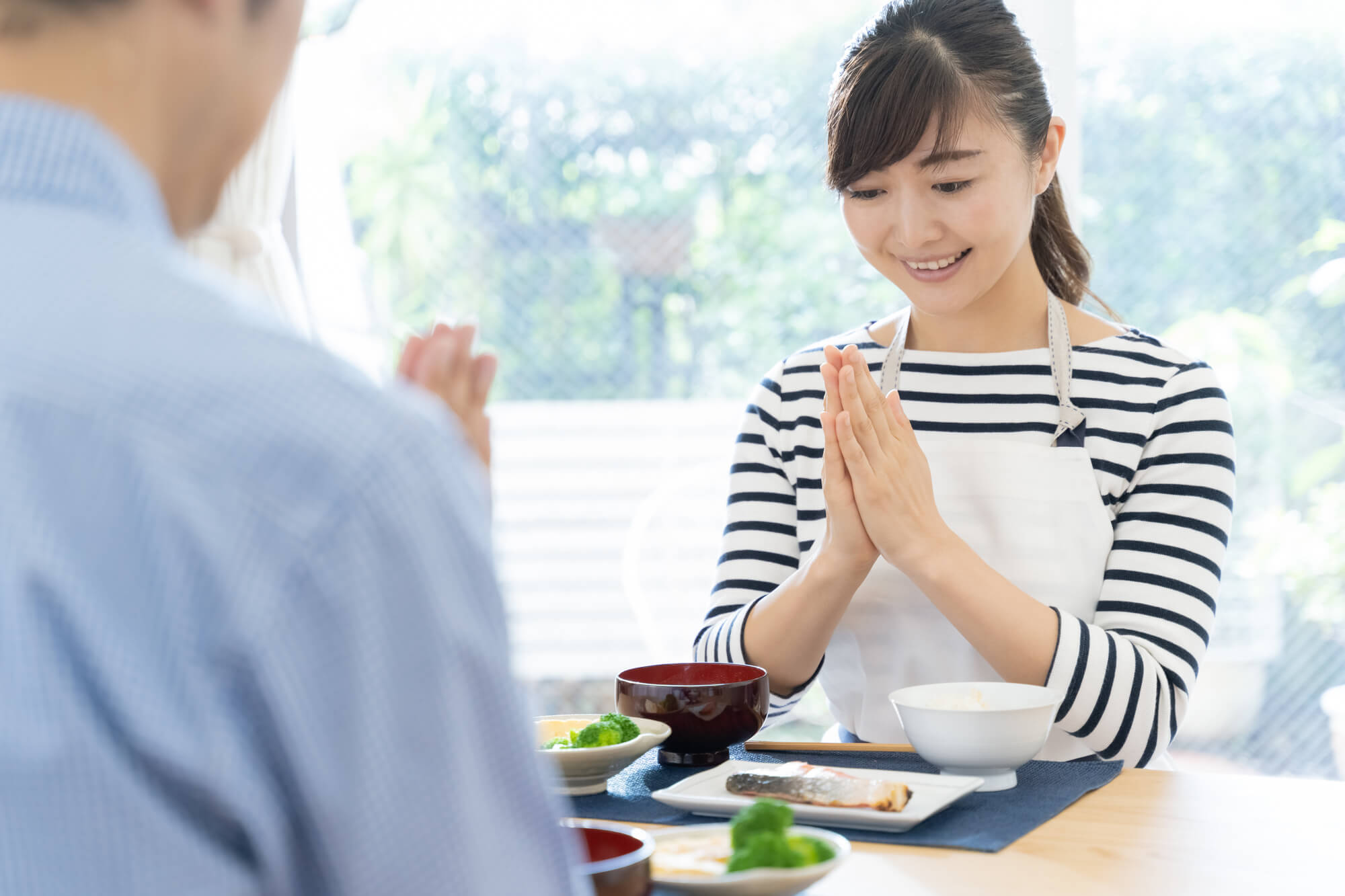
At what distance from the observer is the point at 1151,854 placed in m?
0.91

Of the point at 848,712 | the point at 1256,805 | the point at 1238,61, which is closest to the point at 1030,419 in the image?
the point at 848,712

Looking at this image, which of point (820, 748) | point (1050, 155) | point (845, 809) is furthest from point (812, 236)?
point (845, 809)

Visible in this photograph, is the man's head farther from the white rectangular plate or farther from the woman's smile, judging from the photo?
the woman's smile

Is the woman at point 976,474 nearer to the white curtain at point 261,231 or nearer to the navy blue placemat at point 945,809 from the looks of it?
the navy blue placemat at point 945,809

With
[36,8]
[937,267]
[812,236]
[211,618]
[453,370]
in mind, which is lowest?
[211,618]

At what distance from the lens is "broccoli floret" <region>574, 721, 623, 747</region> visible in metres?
1.06

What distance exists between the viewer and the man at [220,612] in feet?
1.31

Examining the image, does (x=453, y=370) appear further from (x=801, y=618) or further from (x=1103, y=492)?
(x=1103, y=492)

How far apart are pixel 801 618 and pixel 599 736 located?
43 cm

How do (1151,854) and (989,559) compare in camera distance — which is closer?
(1151,854)

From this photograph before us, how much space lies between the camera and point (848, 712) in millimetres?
1595

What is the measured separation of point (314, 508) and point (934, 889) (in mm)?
613

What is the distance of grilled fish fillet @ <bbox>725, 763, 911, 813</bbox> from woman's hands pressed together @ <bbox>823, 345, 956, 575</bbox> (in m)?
0.39

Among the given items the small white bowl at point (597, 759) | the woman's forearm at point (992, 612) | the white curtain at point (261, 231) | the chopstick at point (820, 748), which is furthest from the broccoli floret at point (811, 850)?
the white curtain at point (261, 231)
